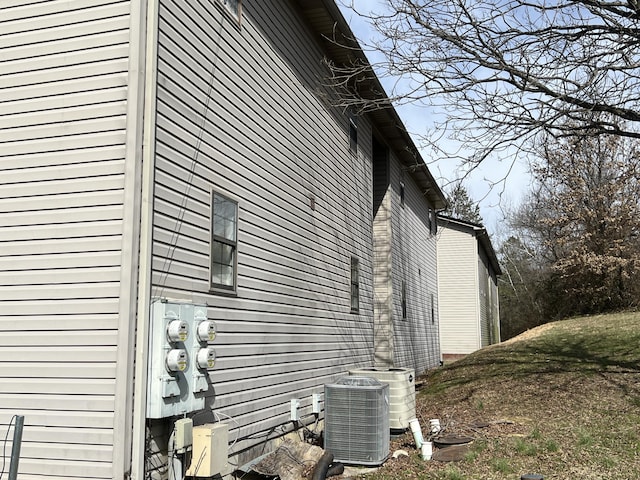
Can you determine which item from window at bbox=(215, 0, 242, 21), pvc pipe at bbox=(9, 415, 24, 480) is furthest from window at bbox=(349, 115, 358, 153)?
pvc pipe at bbox=(9, 415, 24, 480)

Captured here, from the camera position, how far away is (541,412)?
10430 mm

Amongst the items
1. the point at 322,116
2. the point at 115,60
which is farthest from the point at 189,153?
the point at 322,116

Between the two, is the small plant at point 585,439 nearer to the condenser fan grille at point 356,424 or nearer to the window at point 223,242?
the condenser fan grille at point 356,424

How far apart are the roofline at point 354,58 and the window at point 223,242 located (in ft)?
9.42

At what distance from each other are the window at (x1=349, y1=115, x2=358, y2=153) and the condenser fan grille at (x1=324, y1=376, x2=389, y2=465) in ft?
18.8

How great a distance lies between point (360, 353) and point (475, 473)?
4984 mm

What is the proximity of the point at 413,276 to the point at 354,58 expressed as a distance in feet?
28.6

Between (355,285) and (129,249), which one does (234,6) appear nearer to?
(129,249)

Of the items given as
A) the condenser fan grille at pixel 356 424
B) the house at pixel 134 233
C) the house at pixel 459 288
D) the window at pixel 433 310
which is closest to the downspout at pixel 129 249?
the house at pixel 134 233

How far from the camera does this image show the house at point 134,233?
4906 millimetres

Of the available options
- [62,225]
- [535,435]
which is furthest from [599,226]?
[62,225]

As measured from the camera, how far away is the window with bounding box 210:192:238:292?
628 centimetres

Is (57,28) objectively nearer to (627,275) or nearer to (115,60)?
(115,60)

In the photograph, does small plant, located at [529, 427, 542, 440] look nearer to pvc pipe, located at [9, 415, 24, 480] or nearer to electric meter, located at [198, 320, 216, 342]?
electric meter, located at [198, 320, 216, 342]
